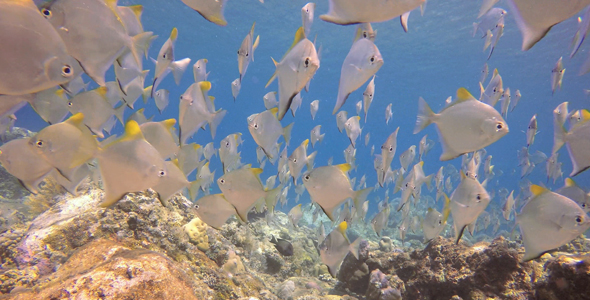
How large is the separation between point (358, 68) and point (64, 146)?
2.31 metres

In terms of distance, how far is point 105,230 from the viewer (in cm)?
324

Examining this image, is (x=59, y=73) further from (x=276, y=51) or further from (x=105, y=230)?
(x=276, y=51)

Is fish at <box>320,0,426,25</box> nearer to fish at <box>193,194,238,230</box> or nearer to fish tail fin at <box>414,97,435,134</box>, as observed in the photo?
fish tail fin at <box>414,97,435,134</box>

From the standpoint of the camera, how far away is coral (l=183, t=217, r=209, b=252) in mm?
3950

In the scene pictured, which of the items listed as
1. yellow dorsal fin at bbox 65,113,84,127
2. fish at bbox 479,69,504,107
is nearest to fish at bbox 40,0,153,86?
yellow dorsal fin at bbox 65,113,84,127

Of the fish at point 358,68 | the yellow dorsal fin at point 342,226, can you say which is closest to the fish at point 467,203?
the yellow dorsal fin at point 342,226

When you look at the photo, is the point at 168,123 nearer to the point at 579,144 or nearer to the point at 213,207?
the point at 213,207

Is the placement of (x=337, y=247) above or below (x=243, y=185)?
below

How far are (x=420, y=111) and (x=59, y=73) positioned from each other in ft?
9.69

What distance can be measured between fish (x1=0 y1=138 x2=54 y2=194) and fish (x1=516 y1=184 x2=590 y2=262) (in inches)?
174

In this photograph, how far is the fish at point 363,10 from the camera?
1.40m

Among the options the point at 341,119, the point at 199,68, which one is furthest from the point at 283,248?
the point at 199,68

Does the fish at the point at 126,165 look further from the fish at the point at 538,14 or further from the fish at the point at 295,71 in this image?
the fish at the point at 538,14

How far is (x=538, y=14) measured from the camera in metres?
1.40
